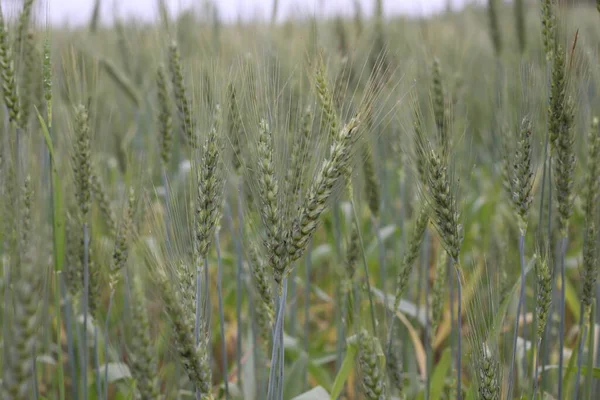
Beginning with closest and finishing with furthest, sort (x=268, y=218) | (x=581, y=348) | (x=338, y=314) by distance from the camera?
(x=268, y=218)
(x=581, y=348)
(x=338, y=314)

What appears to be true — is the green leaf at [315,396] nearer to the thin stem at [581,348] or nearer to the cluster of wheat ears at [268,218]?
the cluster of wheat ears at [268,218]

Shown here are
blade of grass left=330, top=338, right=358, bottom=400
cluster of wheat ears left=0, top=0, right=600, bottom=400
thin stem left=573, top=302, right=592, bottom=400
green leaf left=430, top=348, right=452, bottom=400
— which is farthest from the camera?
green leaf left=430, top=348, right=452, bottom=400

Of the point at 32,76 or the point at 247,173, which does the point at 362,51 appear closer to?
the point at 32,76

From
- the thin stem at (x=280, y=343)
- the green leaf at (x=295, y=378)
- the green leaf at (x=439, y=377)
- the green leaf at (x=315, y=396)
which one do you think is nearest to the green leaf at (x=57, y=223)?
the thin stem at (x=280, y=343)

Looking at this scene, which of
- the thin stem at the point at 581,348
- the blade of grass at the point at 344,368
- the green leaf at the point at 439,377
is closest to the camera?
the thin stem at the point at 581,348

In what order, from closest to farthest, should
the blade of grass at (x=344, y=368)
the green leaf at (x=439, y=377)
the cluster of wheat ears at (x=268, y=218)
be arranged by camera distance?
the cluster of wheat ears at (x=268, y=218) → the blade of grass at (x=344, y=368) → the green leaf at (x=439, y=377)

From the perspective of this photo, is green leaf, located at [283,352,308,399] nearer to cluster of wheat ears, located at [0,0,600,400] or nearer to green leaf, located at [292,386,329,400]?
cluster of wheat ears, located at [0,0,600,400]

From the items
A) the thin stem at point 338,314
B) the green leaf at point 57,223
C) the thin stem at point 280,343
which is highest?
the green leaf at point 57,223

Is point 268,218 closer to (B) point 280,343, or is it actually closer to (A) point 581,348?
(B) point 280,343

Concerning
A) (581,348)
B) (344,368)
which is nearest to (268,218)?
(344,368)

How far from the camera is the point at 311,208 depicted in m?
1.07

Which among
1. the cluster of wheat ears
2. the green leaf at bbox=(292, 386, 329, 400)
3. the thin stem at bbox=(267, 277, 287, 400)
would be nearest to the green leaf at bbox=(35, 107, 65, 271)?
the cluster of wheat ears

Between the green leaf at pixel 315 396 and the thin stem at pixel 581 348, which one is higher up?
the thin stem at pixel 581 348

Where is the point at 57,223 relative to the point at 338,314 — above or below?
above
